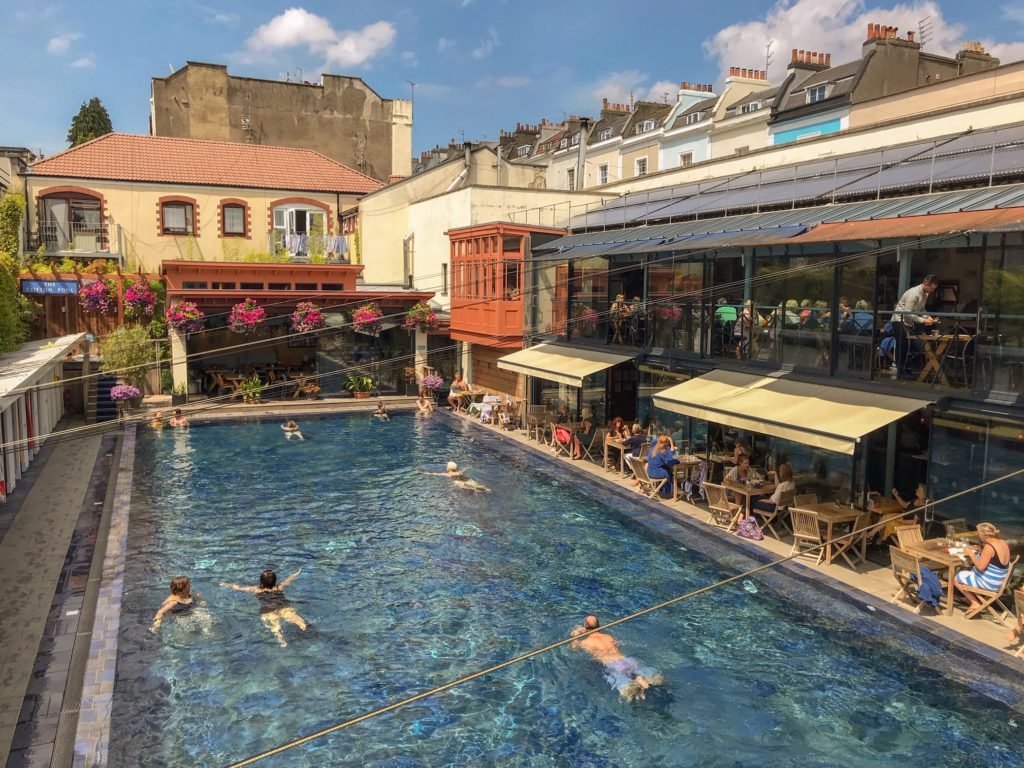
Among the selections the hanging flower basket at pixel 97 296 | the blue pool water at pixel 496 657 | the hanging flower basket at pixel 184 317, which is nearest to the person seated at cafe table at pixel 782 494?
the blue pool water at pixel 496 657

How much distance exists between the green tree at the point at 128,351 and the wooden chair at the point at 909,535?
25.3 metres

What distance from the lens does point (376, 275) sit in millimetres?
38781

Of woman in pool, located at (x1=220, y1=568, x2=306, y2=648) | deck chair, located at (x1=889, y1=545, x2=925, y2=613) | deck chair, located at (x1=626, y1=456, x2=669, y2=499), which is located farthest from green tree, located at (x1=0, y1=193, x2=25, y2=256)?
deck chair, located at (x1=889, y1=545, x2=925, y2=613)

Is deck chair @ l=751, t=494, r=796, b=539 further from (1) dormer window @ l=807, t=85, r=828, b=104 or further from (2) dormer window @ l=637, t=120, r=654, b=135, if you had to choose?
(2) dormer window @ l=637, t=120, r=654, b=135

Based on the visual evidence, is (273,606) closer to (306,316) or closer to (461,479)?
(461,479)

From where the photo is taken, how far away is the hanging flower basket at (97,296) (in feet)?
101

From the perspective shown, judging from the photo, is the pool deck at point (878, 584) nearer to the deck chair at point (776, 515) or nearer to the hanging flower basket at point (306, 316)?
the deck chair at point (776, 515)

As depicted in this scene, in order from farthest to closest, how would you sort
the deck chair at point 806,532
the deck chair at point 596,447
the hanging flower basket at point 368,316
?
the hanging flower basket at point 368,316 → the deck chair at point 596,447 → the deck chair at point 806,532

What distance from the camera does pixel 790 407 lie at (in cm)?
1462

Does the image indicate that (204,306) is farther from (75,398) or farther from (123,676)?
(123,676)

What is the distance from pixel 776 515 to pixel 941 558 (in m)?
4.13

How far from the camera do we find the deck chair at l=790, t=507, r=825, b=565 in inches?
540

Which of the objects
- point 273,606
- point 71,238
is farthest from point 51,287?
point 273,606

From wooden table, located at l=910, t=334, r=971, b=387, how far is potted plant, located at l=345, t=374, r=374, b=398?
2333 centimetres
